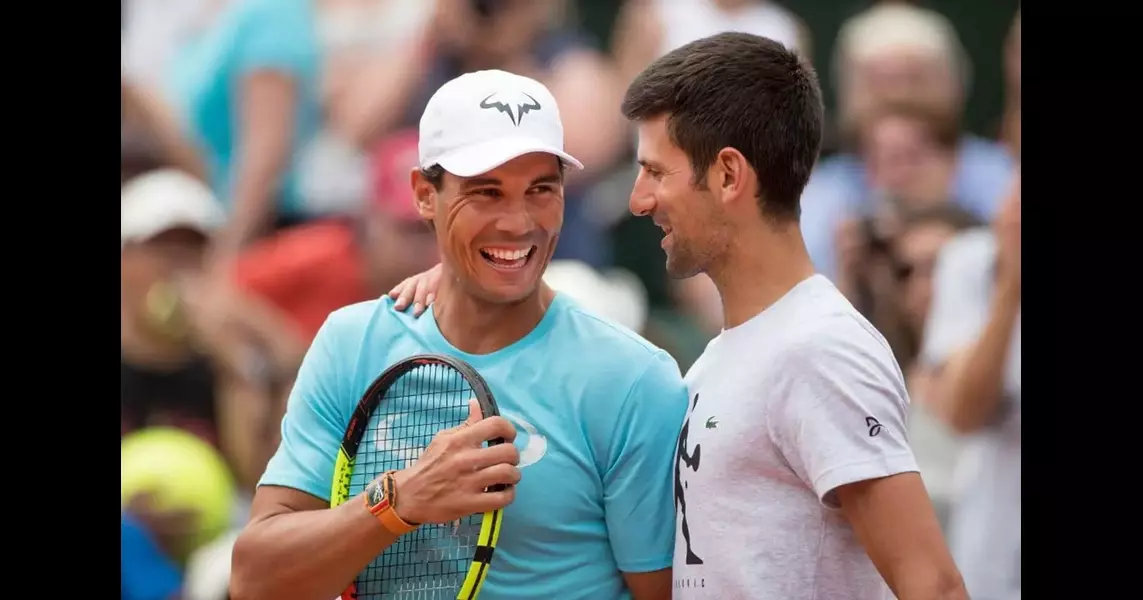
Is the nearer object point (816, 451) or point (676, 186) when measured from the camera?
point (816, 451)

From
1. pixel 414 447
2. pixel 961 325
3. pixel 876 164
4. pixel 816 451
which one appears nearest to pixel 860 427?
pixel 816 451

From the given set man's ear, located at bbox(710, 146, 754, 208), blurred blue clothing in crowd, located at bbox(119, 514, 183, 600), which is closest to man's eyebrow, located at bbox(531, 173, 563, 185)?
man's ear, located at bbox(710, 146, 754, 208)

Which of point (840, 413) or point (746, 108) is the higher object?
point (746, 108)

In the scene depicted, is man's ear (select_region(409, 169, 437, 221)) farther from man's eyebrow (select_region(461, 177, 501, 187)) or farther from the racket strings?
the racket strings

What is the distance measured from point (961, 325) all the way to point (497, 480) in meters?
3.32

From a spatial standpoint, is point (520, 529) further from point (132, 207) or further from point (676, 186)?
point (132, 207)

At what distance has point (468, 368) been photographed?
3.38 m

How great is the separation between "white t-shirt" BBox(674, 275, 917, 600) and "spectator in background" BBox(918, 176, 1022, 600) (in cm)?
240

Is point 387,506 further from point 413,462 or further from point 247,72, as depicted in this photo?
point 247,72

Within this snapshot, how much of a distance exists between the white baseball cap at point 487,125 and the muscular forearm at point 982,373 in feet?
8.21

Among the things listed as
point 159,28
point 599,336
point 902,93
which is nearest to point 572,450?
point 599,336

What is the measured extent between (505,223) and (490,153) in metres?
0.16

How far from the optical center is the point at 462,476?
3254 millimetres
